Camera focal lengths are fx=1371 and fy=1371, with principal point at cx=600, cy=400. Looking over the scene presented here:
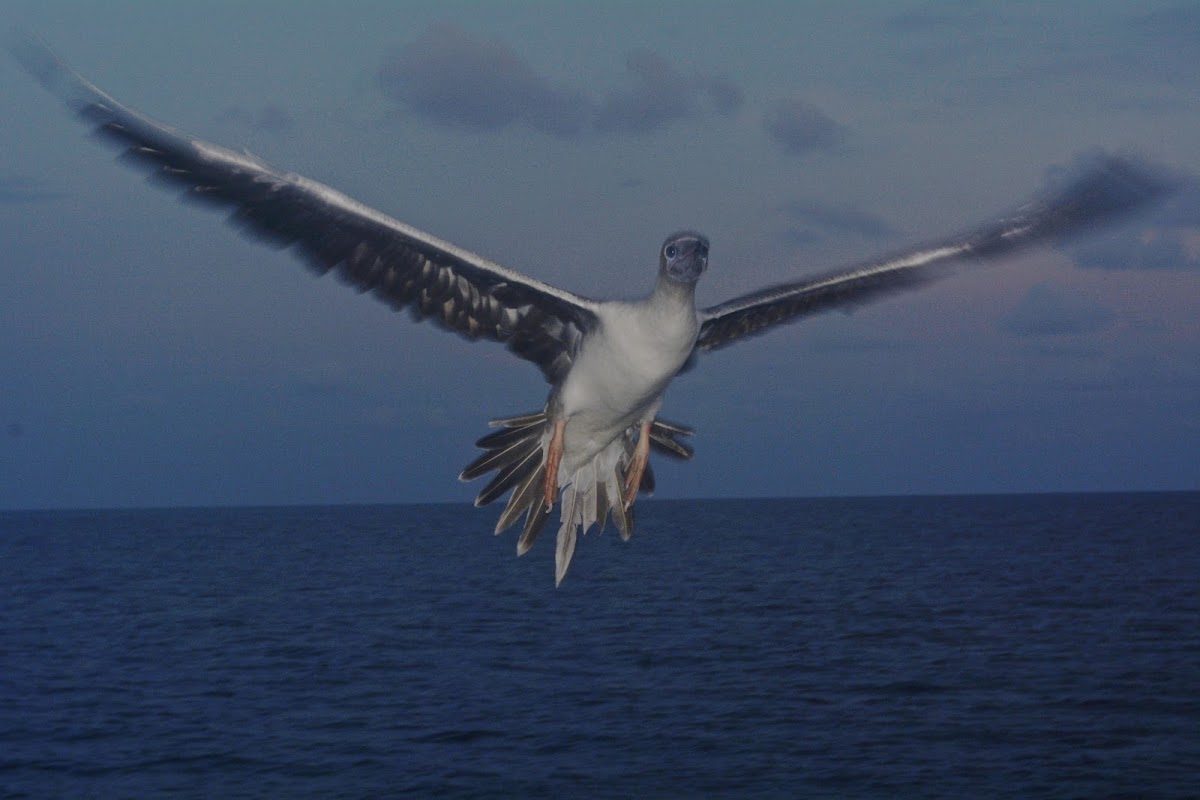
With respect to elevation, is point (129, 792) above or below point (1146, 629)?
below

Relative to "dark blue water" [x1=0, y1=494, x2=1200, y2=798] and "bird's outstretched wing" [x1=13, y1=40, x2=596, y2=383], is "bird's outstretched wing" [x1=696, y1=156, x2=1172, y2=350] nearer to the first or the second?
"bird's outstretched wing" [x1=13, y1=40, x2=596, y2=383]

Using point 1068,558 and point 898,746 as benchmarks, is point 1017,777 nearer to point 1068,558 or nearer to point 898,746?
point 898,746

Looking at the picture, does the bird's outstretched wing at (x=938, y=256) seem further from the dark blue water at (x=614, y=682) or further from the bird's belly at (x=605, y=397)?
the dark blue water at (x=614, y=682)

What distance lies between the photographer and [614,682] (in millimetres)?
53125

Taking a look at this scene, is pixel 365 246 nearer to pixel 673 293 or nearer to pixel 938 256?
pixel 673 293

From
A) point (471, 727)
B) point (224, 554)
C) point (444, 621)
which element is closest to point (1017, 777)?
point (471, 727)

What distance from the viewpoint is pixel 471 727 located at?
44469 millimetres

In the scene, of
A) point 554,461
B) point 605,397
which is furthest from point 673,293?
point 554,461

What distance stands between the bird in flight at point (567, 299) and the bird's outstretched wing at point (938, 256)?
0.04ft

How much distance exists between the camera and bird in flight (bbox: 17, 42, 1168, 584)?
9742 mm

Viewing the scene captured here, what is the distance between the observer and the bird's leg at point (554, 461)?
449 inches

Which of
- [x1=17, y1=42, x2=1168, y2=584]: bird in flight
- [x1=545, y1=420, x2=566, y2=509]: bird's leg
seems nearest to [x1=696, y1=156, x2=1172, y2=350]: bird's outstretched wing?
[x1=17, y1=42, x2=1168, y2=584]: bird in flight

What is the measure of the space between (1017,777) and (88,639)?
49.8 m

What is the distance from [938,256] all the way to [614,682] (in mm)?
43430
